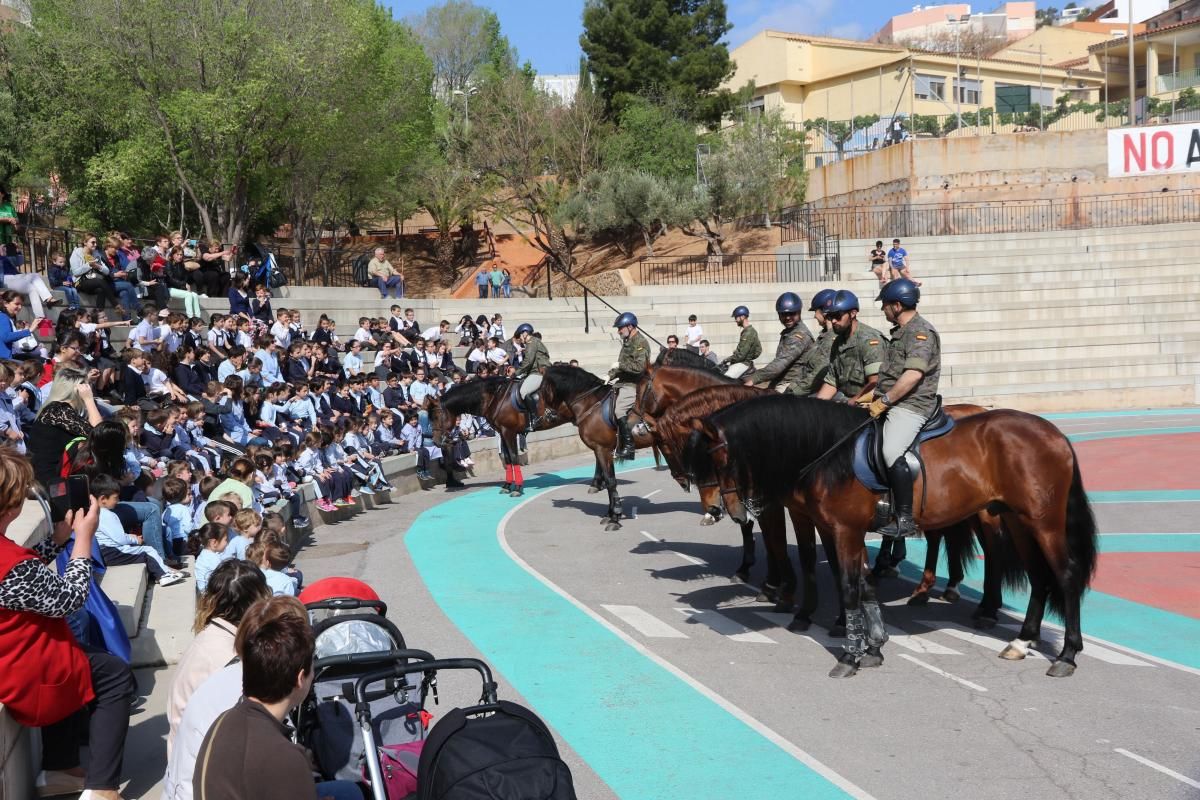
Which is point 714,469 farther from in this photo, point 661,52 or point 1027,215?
point 661,52

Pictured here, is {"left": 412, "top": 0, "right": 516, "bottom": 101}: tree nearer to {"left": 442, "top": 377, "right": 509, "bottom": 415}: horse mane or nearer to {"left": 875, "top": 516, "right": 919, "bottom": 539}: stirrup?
{"left": 442, "top": 377, "right": 509, "bottom": 415}: horse mane

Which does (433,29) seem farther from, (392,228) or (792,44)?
(792,44)

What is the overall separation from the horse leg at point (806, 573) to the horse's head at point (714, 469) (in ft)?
2.25

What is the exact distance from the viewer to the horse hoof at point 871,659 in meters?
8.91

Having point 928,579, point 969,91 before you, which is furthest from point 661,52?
point 928,579

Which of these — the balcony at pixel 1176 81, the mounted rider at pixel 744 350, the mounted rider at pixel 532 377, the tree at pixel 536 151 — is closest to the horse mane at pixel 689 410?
the mounted rider at pixel 744 350

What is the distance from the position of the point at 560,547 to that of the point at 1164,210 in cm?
3142

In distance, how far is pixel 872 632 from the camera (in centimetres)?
895

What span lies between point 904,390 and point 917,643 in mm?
2320

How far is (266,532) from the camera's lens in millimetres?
8664

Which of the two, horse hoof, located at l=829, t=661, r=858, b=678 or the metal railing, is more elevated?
the metal railing

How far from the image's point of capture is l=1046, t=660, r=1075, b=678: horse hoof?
8594 millimetres

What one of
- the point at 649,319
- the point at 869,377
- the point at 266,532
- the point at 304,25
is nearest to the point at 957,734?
the point at 869,377

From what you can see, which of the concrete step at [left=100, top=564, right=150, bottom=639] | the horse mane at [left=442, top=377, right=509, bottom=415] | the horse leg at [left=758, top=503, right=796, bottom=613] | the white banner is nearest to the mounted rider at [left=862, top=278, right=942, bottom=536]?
the horse leg at [left=758, top=503, right=796, bottom=613]
